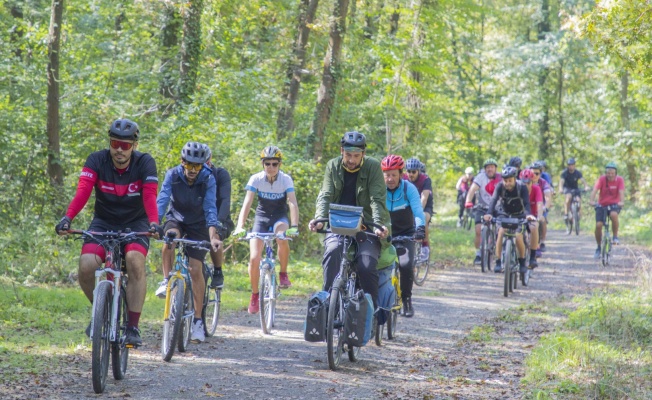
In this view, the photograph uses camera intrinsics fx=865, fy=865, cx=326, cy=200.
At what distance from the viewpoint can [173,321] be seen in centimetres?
845

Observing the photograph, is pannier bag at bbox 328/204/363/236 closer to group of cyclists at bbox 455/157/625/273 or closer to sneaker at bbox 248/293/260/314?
sneaker at bbox 248/293/260/314

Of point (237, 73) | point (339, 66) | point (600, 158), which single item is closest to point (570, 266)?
point (339, 66)

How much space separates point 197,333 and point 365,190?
2731 millimetres

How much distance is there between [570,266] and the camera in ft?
67.1

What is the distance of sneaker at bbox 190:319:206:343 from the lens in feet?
31.7

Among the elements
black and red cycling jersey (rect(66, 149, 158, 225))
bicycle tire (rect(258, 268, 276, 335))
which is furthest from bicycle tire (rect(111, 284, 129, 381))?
bicycle tire (rect(258, 268, 276, 335))

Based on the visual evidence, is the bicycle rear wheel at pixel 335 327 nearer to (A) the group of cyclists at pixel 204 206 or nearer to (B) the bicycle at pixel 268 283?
(A) the group of cyclists at pixel 204 206

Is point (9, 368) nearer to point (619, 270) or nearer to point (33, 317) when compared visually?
point (33, 317)

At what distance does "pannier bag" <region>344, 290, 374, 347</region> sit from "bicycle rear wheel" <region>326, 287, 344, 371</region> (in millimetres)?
61

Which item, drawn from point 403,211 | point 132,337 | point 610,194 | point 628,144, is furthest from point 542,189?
point 628,144

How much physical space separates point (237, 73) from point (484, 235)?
6.40 metres

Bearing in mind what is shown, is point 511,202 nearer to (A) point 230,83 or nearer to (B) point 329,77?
(B) point 329,77

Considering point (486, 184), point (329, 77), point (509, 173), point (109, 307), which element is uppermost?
point (329, 77)

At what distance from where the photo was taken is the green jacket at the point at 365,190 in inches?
324
